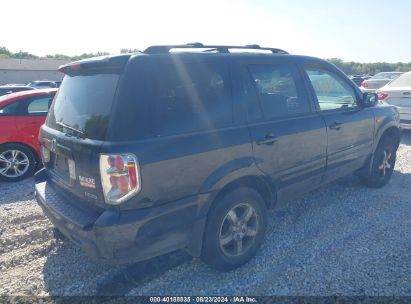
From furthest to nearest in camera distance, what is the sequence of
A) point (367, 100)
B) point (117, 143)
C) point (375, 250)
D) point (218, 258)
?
point (367, 100) → point (375, 250) → point (218, 258) → point (117, 143)

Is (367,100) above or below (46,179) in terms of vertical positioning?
above

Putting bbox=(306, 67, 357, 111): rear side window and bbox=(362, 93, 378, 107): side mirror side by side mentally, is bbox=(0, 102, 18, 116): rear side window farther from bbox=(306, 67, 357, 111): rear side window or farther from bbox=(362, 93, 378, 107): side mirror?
bbox=(362, 93, 378, 107): side mirror

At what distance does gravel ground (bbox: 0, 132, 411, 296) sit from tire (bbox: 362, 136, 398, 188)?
0.64 meters

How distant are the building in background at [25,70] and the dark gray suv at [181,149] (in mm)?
38851

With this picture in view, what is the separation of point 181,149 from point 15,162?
176 inches

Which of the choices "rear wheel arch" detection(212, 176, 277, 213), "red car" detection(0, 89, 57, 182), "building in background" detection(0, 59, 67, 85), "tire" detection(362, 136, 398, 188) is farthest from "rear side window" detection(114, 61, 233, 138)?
"building in background" detection(0, 59, 67, 85)

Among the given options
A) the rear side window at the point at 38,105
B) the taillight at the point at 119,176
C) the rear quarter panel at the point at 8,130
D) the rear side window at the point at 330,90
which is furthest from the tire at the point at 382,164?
the rear quarter panel at the point at 8,130

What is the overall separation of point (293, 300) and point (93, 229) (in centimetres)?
168

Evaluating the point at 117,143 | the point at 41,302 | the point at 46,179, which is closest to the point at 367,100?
the point at 117,143

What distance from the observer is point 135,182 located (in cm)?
219

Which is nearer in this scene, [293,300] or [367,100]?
[293,300]

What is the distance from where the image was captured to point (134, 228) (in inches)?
87.5

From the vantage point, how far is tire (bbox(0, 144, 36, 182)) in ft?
17.9

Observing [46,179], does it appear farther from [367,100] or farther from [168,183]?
[367,100]
